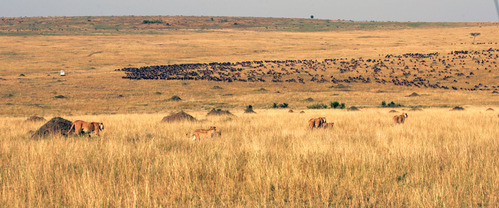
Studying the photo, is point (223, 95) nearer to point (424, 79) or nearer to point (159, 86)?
point (159, 86)

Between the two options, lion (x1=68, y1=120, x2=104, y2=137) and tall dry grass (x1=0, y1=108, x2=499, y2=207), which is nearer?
tall dry grass (x1=0, y1=108, x2=499, y2=207)

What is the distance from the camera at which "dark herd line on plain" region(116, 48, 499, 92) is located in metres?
70.1

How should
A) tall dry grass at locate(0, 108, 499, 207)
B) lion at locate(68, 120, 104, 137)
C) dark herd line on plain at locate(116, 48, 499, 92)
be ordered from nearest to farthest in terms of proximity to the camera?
→ tall dry grass at locate(0, 108, 499, 207)
lion at locate(68, 120, 104, 137)
dark herd line on plain at locate(116, 48, 499, 92)

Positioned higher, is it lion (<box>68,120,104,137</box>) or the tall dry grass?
the tall dry grass

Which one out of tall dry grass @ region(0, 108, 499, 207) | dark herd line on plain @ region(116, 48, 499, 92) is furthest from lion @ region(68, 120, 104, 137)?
dark herd line on plain @ region(116, 48, 499, 92)

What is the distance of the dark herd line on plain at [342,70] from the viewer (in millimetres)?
70125

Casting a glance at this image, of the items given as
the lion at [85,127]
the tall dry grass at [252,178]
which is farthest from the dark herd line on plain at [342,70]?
the tall dry grass at [252,178]

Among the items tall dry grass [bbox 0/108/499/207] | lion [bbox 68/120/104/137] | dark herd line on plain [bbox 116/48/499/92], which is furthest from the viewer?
dark herd line on plain [bbox 116/48/499/92]

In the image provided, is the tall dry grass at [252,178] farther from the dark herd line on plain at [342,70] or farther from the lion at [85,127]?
the dark herd line on plain at [342,70]

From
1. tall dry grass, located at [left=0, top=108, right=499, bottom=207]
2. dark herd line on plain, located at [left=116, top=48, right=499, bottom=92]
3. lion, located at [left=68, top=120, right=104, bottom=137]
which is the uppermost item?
tall dry grass, located at [left=0, top=108, right=499, bottom=207]

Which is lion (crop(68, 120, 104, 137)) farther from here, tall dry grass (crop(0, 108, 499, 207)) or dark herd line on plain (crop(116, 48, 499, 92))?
dark herd line on plain (crop(116, 48, 499, 92))

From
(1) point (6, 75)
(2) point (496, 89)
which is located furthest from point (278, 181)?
(1) point (6, 75)

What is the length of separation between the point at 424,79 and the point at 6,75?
224 ft

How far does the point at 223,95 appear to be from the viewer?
53500mm
